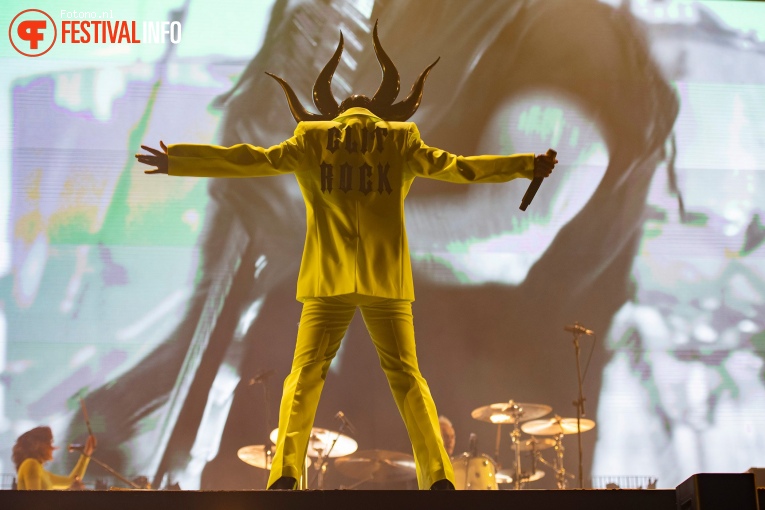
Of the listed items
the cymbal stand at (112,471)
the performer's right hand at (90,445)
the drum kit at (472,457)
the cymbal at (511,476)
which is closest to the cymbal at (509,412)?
the drum kit at (472,457)

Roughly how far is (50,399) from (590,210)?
4.61m

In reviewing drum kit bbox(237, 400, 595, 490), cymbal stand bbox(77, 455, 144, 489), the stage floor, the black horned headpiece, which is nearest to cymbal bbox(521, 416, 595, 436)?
drum kit bbox(237, 400, 595, 490)

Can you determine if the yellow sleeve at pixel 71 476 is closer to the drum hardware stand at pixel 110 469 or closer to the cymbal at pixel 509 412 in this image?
the drum hardware stand at pixel 110 469

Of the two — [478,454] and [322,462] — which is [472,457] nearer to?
[478,454]

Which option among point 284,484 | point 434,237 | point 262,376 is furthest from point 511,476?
point 284,484

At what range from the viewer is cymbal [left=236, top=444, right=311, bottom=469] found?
6.70 meters

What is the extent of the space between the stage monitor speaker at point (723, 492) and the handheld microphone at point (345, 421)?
→ 4.23 m

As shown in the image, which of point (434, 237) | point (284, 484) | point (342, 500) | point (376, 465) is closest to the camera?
point (342, 500)

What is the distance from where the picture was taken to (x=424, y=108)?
24.8 feet

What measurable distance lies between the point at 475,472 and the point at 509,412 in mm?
544

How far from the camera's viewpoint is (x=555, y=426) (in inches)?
279

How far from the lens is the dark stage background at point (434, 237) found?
7055mm

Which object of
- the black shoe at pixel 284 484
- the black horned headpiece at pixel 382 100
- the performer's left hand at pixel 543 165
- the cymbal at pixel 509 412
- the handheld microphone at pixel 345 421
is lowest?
the black shoe at pixel 284 484

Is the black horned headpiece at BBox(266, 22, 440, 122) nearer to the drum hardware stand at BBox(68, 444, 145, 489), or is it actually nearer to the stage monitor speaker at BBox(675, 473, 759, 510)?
the stage monitor speaker at BBox(675, 473, 759, 510)
